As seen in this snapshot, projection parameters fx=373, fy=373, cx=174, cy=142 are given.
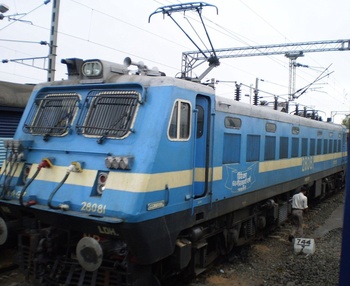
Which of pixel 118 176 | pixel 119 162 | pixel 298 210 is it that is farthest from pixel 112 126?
pixel 298 210

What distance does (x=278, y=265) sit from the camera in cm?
777

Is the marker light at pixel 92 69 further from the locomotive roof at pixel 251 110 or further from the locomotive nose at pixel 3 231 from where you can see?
the locomotive nose at pixel 3 231

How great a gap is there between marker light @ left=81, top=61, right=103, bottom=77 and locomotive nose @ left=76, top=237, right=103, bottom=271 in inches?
93.5

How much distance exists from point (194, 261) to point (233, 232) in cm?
157

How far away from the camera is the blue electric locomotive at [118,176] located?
4449 millimetres

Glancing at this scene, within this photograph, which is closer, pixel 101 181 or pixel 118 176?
pixel 118 176

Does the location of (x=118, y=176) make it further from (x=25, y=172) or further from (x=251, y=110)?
(x=251, y=110)

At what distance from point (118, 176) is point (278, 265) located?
4829 mm

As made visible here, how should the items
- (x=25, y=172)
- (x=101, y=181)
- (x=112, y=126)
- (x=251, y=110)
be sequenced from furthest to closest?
(x=251, y=110)
(x=25, y=172)
(x=112, y=126)
(x=101, y=181)

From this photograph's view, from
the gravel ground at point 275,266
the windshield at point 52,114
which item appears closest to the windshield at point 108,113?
the windshield at point 52,114

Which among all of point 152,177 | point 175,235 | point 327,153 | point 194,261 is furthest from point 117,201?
point 327,153

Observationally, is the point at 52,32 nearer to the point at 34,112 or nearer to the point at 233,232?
the point at 34,112

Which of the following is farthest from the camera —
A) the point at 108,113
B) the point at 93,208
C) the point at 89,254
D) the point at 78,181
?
the point at 108,113

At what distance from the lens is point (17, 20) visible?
43.7ft
